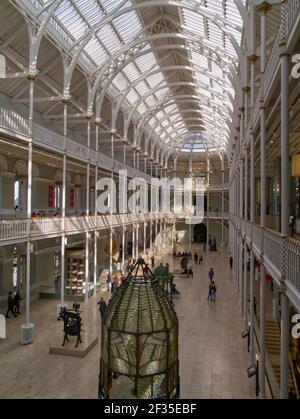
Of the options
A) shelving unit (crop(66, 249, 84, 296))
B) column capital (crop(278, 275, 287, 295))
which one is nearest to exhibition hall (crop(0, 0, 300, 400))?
column capital (crop(278, 275, 287, 295))

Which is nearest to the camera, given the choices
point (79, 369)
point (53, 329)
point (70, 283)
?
point (79, 369)

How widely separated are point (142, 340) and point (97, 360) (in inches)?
266

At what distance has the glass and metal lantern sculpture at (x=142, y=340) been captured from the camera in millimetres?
5406

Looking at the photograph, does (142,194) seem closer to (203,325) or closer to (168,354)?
(203,325)

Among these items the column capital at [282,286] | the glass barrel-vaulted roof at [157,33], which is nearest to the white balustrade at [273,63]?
the column capital at [282,286]

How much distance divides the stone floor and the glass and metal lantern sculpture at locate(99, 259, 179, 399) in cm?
163

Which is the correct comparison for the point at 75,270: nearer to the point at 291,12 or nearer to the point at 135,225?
the point at 135,225

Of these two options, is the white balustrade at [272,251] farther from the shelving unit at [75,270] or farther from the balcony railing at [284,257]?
the shelving unit at [75,270]

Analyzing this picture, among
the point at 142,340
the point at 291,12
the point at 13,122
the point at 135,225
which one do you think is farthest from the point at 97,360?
the point at 135,225

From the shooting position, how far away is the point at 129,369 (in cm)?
535
